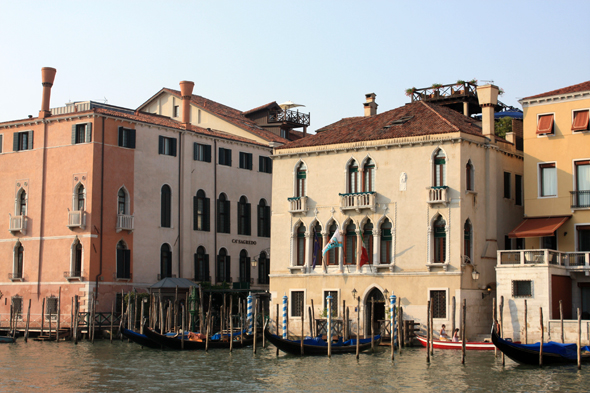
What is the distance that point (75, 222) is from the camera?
40.8 meters

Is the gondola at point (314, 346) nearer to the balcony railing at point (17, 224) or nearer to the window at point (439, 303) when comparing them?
the window at point (439, 303)

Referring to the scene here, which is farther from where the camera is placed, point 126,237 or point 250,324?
point 126,237

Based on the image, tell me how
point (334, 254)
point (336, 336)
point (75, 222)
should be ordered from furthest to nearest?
point (75, 222)
point (334, 254)
point (336, 336)

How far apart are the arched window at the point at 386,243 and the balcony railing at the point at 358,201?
78 centimetres

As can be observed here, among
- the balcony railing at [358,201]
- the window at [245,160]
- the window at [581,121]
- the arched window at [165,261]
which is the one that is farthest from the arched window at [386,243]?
the window at [245,160]

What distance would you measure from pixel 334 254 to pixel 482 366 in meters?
10.2

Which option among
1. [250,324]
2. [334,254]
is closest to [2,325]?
[250,324]

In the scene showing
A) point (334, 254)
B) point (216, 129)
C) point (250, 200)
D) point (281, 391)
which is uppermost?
point (216, 129)

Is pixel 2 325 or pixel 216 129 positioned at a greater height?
pixel 216 129

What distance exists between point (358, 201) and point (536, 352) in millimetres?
10591

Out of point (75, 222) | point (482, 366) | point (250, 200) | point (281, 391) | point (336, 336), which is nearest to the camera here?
point (281, 391)

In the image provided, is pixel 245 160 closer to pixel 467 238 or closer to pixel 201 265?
pixel 201 265

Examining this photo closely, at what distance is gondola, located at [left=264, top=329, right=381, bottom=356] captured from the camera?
3117 cm

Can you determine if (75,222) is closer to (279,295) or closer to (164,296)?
(164,296)
